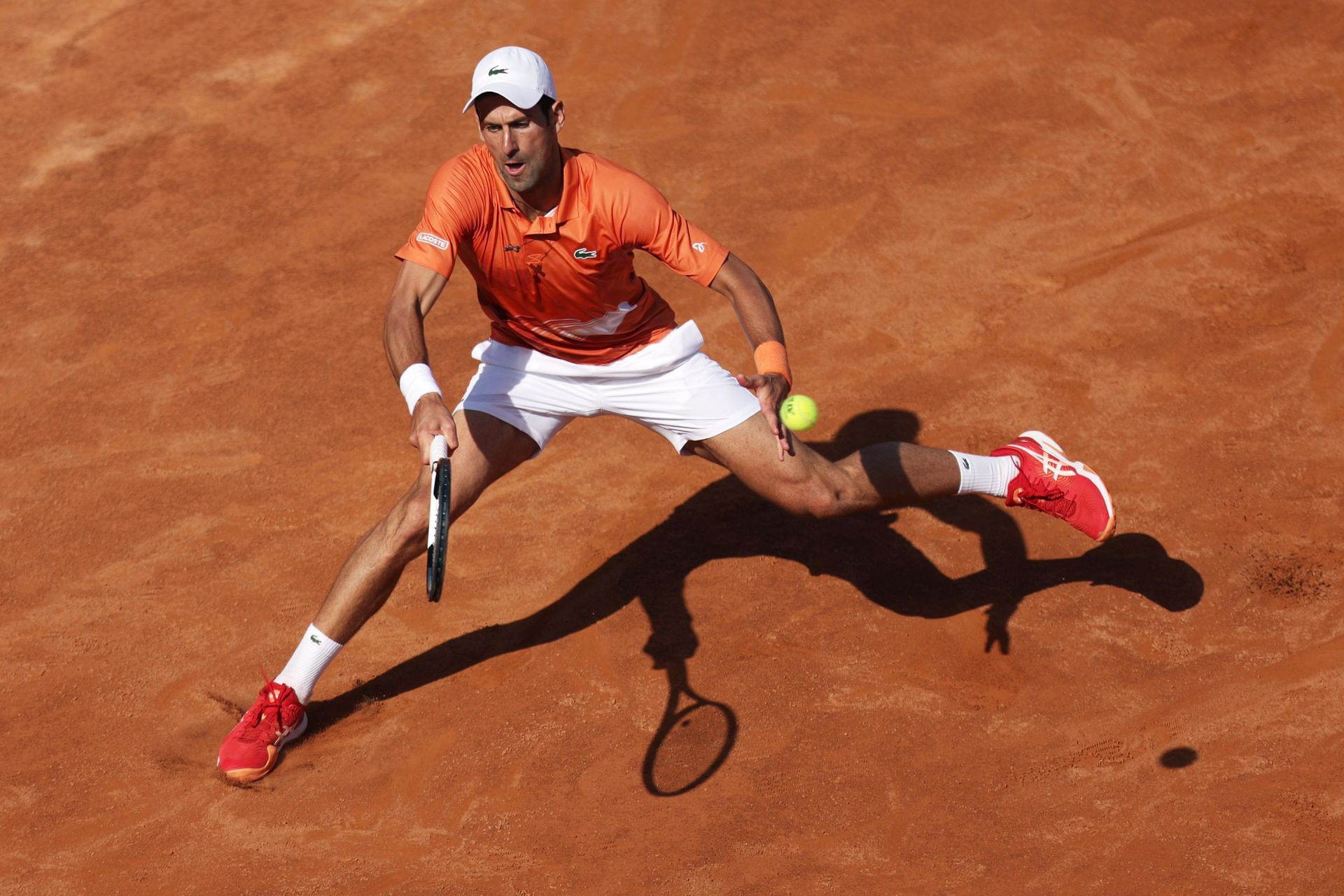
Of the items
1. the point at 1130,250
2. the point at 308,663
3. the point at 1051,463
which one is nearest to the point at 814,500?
the point at 1051,463

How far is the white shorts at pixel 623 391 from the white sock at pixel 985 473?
0.92 m

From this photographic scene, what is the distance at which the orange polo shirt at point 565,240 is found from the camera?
17.2ft

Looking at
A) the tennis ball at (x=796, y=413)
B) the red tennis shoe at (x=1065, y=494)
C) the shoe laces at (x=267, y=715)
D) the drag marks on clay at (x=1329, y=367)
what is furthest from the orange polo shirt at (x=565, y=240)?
the drag marks on clay at (x=1329, y=367)

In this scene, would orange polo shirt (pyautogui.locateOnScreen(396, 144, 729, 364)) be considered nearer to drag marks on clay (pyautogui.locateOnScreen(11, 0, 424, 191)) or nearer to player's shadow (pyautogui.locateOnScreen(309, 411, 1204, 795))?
player's shadow (pyautogui.locateOnScreen(309, 411, 1204, 795))

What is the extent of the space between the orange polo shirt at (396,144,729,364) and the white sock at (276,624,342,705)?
59.4 inches

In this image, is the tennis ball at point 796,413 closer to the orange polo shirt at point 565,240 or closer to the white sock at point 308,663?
the orange polo shirt at point 565,240

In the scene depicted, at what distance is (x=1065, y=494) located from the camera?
227 inches

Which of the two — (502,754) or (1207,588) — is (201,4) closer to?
(502,754)

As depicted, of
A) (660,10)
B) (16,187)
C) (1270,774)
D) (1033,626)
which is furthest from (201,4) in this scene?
(1270,774)

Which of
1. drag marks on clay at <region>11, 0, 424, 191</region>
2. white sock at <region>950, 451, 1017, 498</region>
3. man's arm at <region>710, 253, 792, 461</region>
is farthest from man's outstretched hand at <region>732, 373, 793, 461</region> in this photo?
drag marks on clay at <region>11, 0, 424, 191</region>

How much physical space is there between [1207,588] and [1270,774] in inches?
43.6

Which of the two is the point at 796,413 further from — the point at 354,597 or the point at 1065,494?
the point at 354,597

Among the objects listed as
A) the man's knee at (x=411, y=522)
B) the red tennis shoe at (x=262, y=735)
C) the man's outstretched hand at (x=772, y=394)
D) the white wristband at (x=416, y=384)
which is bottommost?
the red tennis shoe at (x=262, y=735)

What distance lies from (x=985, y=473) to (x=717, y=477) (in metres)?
1.59
